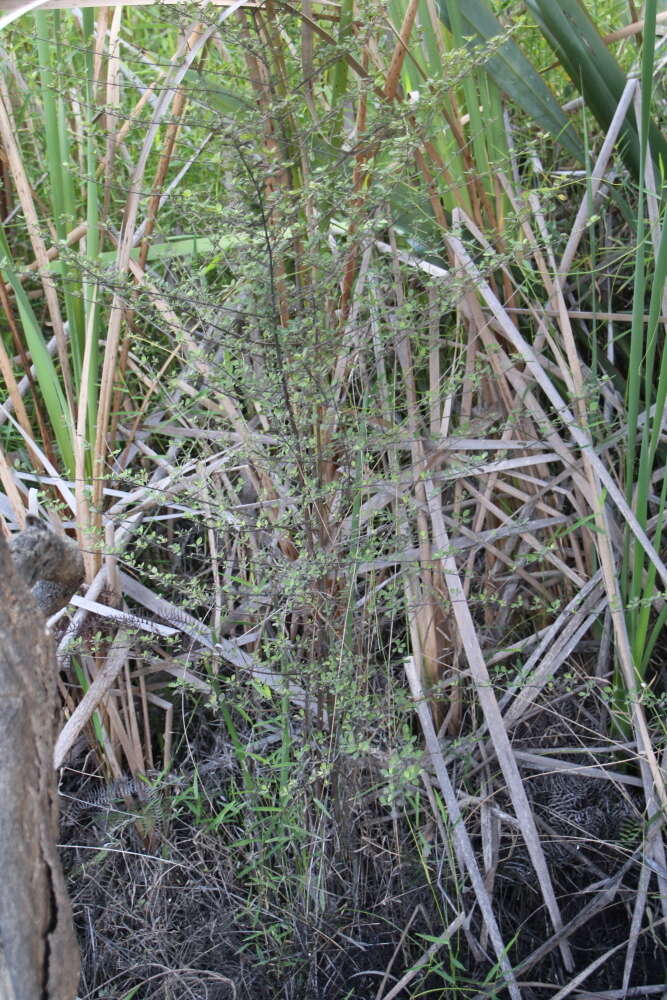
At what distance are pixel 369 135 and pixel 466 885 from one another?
3.78 ft

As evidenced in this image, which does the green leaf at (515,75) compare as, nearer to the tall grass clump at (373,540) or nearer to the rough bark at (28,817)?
the tall grass clump at (373,540)

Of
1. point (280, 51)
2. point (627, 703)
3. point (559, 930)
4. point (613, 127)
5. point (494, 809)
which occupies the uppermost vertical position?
point (280, 51)

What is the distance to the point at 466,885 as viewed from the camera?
1.52 m

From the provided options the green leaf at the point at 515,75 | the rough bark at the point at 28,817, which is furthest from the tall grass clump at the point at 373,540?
the rough bark at the point at 28,817

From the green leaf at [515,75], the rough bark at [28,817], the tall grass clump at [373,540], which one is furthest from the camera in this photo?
the green leaf at [515,75]

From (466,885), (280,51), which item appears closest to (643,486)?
(466,885)

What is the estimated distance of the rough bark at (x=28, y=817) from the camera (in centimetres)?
76

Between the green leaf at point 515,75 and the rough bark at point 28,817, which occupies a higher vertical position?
the green leaf at point 515,75

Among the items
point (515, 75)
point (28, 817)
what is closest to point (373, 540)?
point (28, 817)

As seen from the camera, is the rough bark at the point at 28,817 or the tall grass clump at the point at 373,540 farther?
the tall grass clump at the point at 373,540

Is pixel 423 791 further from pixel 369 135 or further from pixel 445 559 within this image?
pixel 369 135

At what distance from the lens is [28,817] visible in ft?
2.56

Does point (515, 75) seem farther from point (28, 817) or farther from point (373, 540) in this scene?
point (28, 817)

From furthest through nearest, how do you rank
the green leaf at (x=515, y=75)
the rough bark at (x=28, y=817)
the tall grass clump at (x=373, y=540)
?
1. the green leaf at (x=515, y=75)
2. the tall grass clump at (x=373, y=540)
3. the rough bark at (x=28, y=817)
